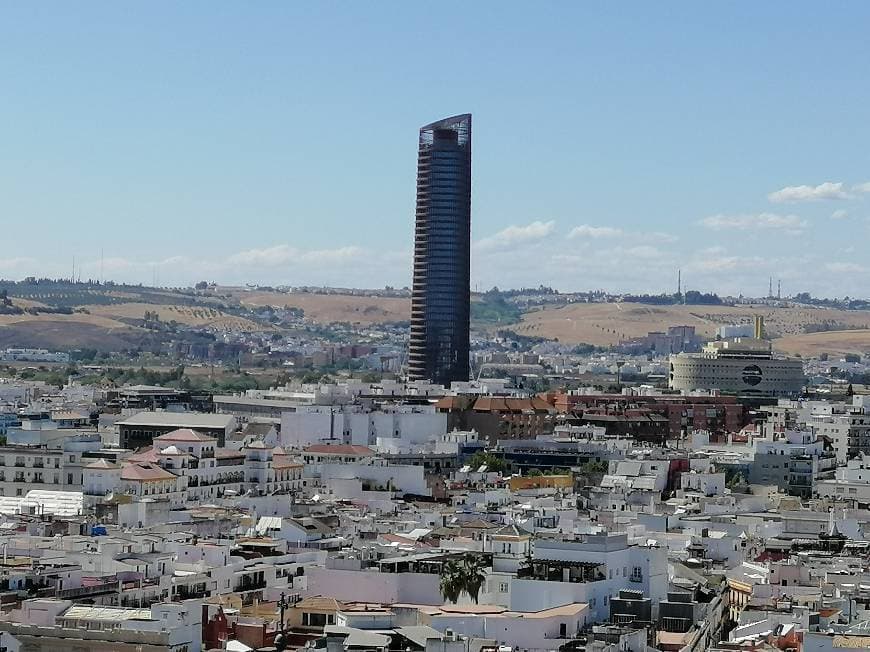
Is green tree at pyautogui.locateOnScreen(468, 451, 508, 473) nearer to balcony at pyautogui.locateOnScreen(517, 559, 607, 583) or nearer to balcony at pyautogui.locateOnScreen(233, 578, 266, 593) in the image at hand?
balcony at pyautogui.locateOnScreen(233, 578, 266, 593)

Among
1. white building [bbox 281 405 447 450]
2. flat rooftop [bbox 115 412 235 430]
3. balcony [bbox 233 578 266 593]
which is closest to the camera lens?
balcony [bbox 233 578 266 593]

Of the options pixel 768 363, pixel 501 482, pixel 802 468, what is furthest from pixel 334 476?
pixel 768 363

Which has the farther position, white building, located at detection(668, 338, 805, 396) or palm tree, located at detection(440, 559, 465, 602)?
white building, located at detection(668, 338, 805, 396)

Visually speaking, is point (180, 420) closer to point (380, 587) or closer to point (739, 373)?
point (380, 587)

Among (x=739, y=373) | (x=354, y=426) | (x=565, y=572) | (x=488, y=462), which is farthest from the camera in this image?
(x=739, y=373)

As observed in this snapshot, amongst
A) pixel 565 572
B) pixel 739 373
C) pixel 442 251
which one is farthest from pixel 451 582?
pixel 442 251

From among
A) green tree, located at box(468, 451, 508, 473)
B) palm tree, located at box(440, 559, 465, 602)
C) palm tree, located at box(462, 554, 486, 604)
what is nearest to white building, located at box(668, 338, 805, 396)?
green tree, located at box(468, 451, 508, 473)

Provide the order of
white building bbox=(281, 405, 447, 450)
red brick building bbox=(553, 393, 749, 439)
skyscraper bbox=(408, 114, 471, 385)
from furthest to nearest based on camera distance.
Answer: skyscraper bbox=(408, 114, 471, 385)
red brick building bbox=(553, 393, 749, 439)
white building bbox=(281, 405, 447, 450)

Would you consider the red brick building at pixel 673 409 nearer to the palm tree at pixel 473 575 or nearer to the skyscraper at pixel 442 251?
the skyscraper at pixel 442 251

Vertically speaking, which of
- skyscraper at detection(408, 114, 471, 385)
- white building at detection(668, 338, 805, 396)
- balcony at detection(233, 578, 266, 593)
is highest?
skyscraper at detection(408, 114, 471, 385)
